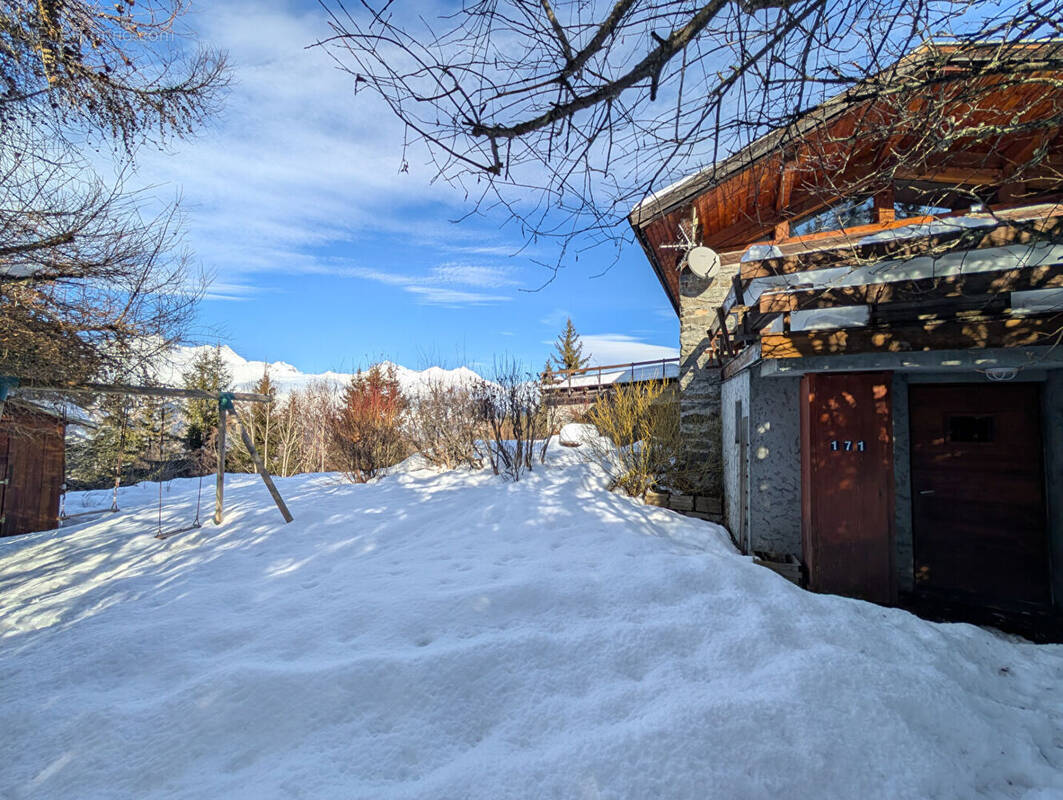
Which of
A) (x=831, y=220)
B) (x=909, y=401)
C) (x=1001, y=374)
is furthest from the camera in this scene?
(x=831, y=220)

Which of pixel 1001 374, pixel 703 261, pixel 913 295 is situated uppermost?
pixel 703 261

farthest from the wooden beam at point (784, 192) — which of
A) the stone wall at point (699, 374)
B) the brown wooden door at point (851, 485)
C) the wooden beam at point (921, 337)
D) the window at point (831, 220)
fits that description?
the brown wooden door at point (851, 485)

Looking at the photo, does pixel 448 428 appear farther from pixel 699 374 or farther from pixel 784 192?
pixel 784 192

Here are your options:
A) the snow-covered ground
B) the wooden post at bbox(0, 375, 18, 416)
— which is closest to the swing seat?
the snow-covered ground

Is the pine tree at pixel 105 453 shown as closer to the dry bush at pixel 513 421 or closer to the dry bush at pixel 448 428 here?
the dry bush at pixel 448 428

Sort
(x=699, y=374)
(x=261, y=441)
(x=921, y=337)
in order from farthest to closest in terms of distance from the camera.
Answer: (x=261, y=441) < (x=699, y=374) < (x=921, y=337)

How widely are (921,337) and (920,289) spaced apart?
1.75 ft

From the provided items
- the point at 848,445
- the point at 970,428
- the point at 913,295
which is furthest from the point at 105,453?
the point at 970,428

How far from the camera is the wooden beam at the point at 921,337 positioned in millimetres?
3850

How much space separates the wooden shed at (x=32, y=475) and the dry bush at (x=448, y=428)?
822 cm

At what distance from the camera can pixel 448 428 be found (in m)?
9.19

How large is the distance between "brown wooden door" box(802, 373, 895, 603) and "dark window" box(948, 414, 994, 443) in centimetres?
126

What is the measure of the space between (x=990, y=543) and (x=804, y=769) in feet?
16.6

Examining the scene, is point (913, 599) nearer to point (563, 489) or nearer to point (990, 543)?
point (990, 543)
